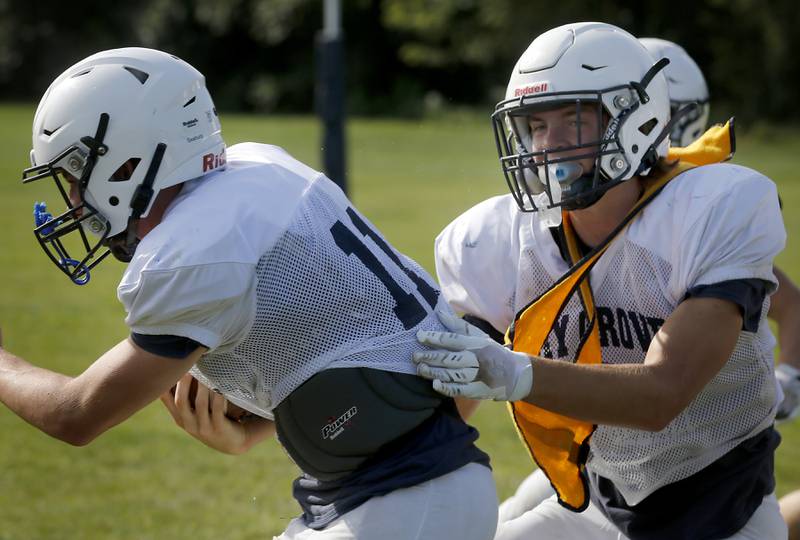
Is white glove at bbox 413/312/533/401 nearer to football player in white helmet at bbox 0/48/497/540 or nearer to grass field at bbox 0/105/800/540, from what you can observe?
football player in white helmet at bbox 0/48/497/540

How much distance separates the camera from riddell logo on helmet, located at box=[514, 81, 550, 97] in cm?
304

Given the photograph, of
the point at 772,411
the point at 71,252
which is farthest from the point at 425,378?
the point at 71,252

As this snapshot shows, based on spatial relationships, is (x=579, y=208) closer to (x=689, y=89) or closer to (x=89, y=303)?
(x=689, y=89)

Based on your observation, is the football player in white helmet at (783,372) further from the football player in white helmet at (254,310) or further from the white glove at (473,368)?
the white glove at (473,368)

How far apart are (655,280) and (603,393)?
0.45 meters

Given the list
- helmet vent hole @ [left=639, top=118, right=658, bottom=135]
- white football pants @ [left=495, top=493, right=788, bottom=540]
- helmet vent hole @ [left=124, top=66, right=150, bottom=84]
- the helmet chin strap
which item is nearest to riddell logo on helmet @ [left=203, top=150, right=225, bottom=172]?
the helmet chin strap

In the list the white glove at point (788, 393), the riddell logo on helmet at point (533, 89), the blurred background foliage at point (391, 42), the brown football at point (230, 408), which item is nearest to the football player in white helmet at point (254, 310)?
the brown football at point (230, 408)

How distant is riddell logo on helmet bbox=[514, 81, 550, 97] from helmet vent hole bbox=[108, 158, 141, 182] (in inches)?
42.4

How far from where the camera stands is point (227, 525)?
5.13m

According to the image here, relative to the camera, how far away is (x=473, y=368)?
2553 mm

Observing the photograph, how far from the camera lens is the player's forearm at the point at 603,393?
8.54 ft

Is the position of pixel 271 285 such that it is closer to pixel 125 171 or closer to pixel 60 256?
pixel 125 171

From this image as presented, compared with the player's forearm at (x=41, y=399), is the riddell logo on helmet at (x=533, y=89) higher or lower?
higher

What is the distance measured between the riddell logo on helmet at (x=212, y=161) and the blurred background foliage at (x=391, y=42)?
2508 centimetres
